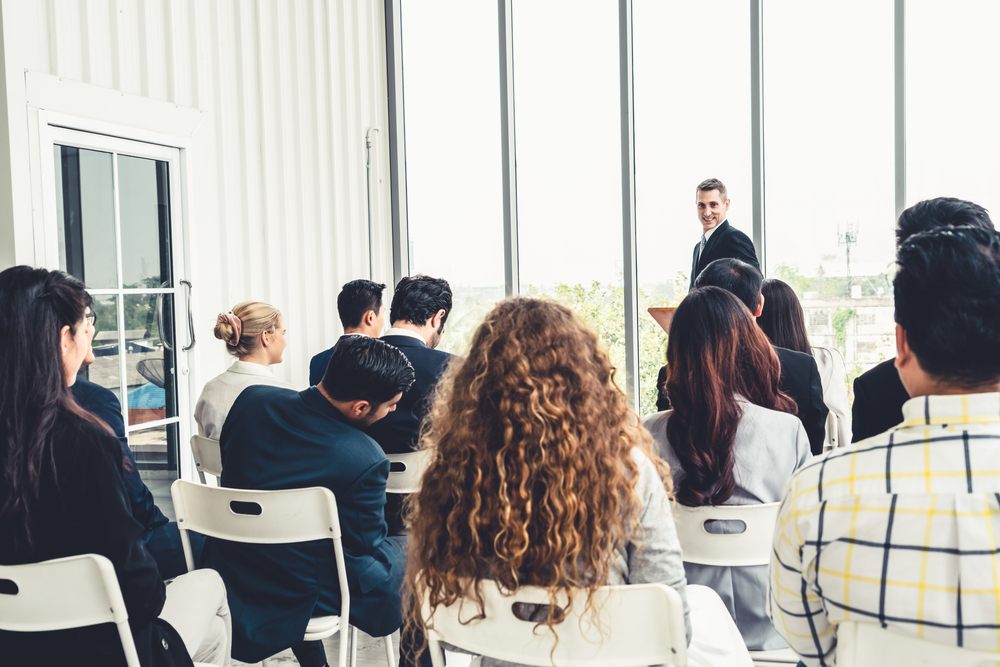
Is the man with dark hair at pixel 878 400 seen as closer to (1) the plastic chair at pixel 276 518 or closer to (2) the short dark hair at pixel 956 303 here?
(2) the short dark hair at pixel 956 303

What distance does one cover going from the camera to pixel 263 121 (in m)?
4.36

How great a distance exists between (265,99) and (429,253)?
5.25 feet

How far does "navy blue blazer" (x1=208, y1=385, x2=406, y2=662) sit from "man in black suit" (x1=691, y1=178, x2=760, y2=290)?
2.54m

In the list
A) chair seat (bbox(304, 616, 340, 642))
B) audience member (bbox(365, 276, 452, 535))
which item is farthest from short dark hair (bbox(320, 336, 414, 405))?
chair seat (bbox(304, 616, 340, 642))

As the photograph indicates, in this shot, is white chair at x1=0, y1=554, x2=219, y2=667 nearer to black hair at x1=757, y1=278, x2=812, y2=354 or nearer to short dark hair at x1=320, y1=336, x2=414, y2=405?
short dark hair at x1=320, y1=336, x2=414, y2=405

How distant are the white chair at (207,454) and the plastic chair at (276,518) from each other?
1.85 ft

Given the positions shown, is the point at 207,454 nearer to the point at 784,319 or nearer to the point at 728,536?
the point at 728,536

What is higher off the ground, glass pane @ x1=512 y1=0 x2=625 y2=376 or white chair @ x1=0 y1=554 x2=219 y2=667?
glass pane @ x1=512 y1=0 x2=625 y2=376

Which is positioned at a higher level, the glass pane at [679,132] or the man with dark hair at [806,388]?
the glass pane at [679,132]

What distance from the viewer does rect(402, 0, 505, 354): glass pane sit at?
518cm

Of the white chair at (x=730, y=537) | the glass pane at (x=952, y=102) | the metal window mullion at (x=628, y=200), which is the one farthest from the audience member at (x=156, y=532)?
the glass pane at (x=952, y=102)

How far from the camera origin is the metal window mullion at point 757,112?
434 cm

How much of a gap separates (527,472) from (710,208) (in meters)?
3.30

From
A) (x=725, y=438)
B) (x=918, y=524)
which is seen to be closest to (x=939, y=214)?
(x=725, y=438)
